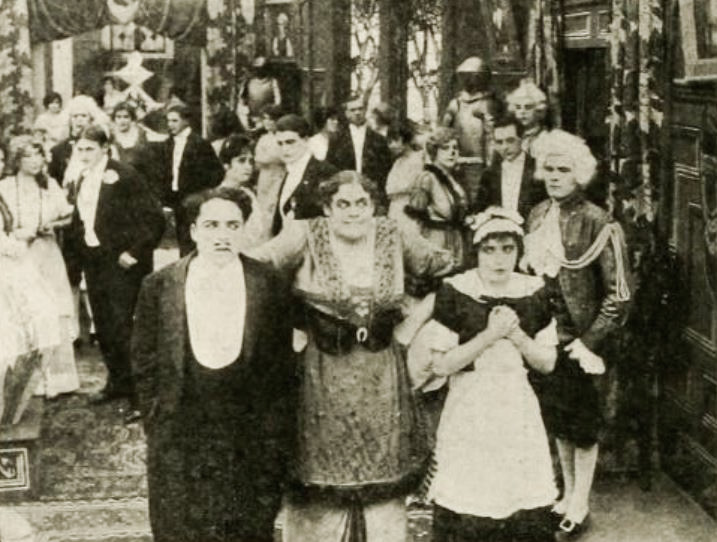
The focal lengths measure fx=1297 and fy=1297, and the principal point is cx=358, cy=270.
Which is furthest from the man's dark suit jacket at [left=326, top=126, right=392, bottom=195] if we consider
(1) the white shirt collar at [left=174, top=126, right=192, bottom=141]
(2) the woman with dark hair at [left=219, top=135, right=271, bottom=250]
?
(1) the white shirt collar at [left=174, top=126, right=192, bottom=141]

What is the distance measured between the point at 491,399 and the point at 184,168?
205cm

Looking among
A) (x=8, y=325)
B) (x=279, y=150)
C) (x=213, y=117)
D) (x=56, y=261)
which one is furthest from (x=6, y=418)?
(x=213, y=117)

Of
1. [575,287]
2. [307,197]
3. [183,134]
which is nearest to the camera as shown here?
[575,287]

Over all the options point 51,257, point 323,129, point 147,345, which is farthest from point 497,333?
point 323,129

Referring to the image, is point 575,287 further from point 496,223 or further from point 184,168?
point 184,168

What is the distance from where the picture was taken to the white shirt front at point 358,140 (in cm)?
479

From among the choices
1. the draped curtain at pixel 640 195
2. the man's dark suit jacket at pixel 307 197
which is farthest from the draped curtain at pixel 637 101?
the man's dark suit jacket at pixel 307 197

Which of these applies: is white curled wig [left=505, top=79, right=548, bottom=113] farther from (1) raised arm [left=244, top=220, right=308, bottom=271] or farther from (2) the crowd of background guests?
(1) raised arm [left=244, top=220, right=308, bottom=271]

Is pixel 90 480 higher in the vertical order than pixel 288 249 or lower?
lower

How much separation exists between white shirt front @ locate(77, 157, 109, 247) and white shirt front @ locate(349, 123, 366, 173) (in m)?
0.96

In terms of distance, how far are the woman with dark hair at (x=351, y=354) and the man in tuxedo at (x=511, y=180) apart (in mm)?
1054

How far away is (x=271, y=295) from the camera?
9.07 feet

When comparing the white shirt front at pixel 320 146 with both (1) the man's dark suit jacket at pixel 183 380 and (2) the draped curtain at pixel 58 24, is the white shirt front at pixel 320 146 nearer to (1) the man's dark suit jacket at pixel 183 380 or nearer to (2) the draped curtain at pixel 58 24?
(2) the draped curtain at pixel 58 24

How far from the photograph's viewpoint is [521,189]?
155 inches
